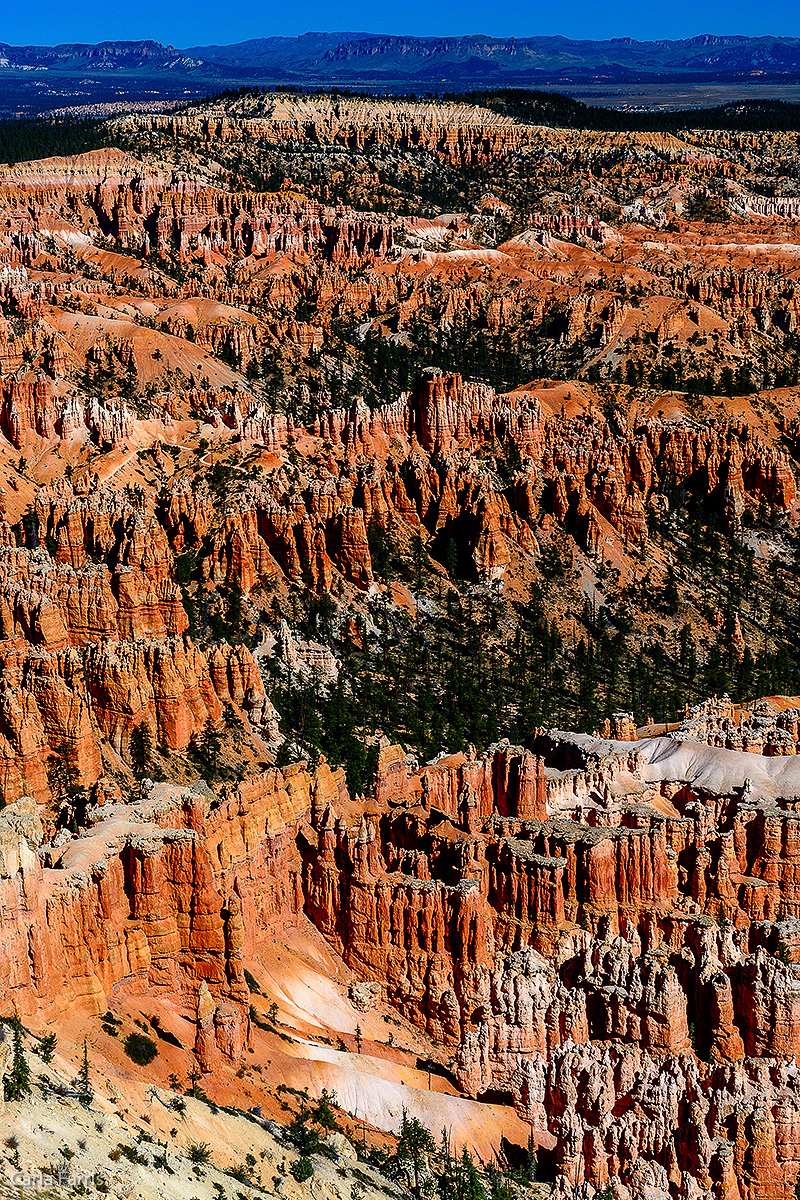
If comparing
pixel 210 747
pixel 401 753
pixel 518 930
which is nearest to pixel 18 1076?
pixel 518 930

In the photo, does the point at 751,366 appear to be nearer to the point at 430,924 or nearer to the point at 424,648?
the point at 424,648

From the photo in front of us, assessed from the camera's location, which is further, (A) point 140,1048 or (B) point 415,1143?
(B) point 415,1143

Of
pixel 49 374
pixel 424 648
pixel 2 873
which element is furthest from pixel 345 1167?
pixel 49 374

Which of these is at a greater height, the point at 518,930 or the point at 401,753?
the point at 401,753

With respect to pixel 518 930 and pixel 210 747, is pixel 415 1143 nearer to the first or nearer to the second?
pixel 518 930

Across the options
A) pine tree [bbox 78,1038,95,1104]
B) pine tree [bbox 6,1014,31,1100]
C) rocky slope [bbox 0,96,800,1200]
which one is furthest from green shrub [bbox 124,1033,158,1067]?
pine tree [bbox 6,1014,31,1100]

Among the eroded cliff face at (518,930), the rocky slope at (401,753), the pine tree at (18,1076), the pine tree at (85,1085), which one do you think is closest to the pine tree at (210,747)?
the rocky slope at (401,753)

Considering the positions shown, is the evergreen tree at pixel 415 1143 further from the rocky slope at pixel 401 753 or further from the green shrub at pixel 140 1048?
the green shrub at pixel 140 1048
